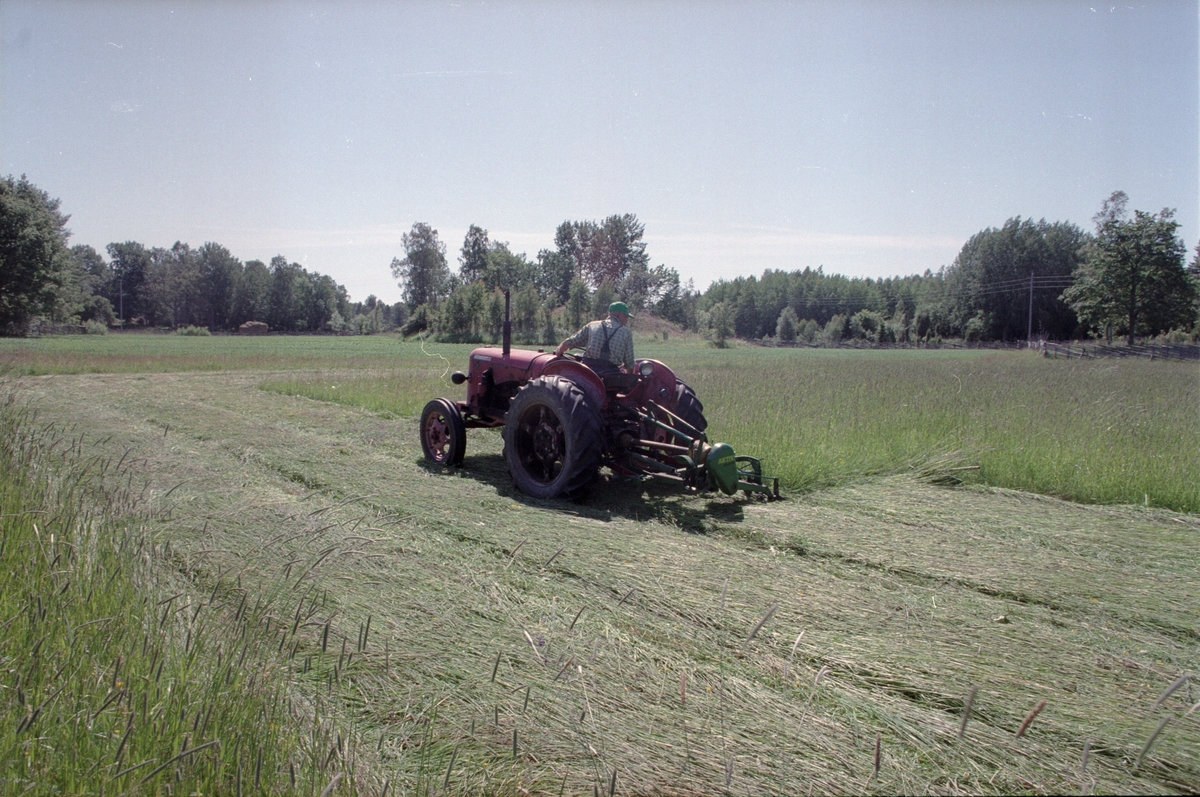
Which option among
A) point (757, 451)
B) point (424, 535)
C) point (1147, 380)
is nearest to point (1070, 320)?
point (1147, 380)

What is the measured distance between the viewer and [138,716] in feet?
6.32

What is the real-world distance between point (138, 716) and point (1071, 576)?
4.32 meters

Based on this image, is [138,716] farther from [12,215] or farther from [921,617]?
[12,215]

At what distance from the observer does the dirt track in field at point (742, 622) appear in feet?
7.41

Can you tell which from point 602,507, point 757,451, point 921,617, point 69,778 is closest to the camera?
point 69,778

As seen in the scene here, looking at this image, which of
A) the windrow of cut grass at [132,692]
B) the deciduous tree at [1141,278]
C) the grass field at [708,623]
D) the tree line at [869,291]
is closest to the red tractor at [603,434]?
the grass field at [708,623]

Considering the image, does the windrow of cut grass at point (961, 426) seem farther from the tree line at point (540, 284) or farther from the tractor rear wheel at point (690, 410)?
the tree line at point (540, 284)

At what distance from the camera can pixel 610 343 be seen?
621 centimetres

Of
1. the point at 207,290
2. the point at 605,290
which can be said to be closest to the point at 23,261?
the point at 605,290

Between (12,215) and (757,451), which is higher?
(12,215)

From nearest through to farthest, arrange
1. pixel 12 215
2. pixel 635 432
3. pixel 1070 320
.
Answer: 1. pixel 635 432
2. pixel 12 215
3. pixel 1070 320

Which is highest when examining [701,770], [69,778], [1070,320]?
[1070,320]

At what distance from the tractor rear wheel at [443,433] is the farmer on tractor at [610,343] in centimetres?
157

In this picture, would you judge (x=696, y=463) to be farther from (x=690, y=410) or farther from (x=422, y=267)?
(x=422, y=267)
